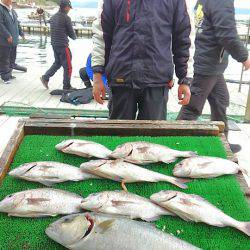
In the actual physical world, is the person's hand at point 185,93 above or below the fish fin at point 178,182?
above

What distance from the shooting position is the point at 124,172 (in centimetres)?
255

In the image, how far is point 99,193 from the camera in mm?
2322

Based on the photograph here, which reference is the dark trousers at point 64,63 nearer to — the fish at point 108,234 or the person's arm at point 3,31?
the person's arm at point 3,31

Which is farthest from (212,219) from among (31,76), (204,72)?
(31,76)

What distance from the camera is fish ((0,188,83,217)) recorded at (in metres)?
→ 2.21

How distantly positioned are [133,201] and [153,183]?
357 millimetres

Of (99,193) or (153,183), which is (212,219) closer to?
(153,183)

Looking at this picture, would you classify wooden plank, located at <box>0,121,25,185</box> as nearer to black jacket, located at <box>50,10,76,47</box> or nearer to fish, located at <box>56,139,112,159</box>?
fish, located at <box>56,139,112,159</box>

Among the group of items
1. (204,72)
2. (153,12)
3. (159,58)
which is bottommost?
(204,72)

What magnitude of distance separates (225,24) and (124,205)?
3.02 m

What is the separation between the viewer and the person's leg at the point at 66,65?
9266 mm

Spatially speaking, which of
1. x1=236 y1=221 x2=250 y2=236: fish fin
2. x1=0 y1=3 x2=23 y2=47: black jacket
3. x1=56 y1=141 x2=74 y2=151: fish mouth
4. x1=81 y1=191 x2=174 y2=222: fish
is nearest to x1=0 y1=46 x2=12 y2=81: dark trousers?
x1=0 y1=3 x2=23 y2=47: black jacket

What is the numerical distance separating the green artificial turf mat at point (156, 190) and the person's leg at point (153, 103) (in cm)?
48

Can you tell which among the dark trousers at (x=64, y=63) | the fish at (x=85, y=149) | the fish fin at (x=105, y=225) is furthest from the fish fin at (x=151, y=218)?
the dark trousers at (x=64, y=63)
